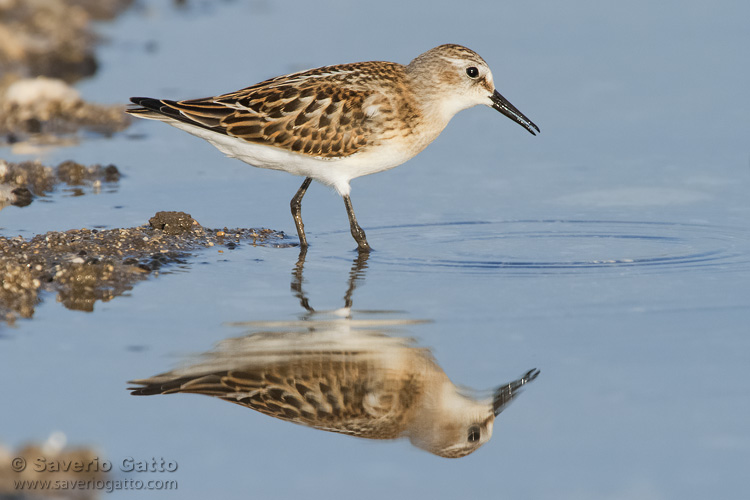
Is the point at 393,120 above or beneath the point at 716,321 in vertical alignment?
above

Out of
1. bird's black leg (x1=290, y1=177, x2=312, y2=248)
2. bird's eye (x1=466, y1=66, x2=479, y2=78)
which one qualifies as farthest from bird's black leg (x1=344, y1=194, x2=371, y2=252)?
bird's eye (x1=466, y1=66, x2=479, y2=78)

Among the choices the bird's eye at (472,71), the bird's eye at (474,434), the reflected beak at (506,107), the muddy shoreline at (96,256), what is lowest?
the bird's eye at (474,434)

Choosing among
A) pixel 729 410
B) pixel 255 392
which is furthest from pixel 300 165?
pixel 729 410

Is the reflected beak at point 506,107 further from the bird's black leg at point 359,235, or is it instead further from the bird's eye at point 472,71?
the bird's black leg at point 359,235

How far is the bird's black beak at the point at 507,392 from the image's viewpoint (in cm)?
683

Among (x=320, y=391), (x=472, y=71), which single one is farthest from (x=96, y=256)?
(x=472, y=71)

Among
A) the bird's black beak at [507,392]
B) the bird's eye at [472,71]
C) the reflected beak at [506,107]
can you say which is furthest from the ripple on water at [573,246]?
the bird's black beak at [507,392]

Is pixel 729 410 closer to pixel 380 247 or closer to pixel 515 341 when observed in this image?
pixel 515 341

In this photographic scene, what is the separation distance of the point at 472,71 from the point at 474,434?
4827mm

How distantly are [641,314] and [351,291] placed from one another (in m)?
2.21

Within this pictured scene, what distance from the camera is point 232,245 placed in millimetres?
10250

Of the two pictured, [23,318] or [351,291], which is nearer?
[23,318]

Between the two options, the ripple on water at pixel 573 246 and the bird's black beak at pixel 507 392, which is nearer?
the bird's black beak at pixel 507 392

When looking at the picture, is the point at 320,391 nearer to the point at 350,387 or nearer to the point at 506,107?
the point at 350,387
